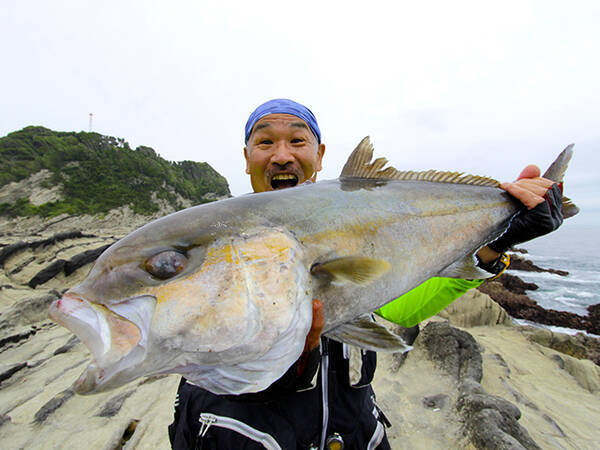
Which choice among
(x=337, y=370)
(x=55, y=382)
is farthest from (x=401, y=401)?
(x=55, y=382)

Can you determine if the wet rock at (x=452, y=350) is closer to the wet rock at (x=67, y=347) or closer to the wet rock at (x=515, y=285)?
the wet rock at (x=67, y=347)

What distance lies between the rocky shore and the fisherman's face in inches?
122

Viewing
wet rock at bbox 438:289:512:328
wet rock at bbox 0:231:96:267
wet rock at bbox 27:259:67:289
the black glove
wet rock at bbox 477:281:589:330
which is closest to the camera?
the black glove

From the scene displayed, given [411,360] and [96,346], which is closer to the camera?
[96,346]

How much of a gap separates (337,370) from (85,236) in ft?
50.0

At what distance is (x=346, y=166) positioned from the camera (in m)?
1.88

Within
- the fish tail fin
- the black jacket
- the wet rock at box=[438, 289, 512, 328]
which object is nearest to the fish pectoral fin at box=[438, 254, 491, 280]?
the black jacket

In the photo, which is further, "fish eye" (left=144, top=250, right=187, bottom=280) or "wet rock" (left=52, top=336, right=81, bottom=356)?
"wet rock" (left=52, top=336, right=81, bottom=356)

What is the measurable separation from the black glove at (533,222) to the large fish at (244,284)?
734 millimetres

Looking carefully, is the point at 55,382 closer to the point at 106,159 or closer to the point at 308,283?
the point at 308,283

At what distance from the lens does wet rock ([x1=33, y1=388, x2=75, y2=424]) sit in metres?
3.56

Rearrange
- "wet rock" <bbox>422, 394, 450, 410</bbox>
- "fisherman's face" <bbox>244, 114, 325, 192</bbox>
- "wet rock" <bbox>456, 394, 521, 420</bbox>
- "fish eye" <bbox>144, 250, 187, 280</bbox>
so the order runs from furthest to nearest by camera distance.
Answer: "wet rock" <bbox>422, 394, 450, 410</bbox> < "wet rock" <bbox>456, 394, 521, 420</bbox> < "fisherman's face" <bbox>244, 114, 325, 192</bbox> < "fish eye" <bbox>144, 250, 187, 280</bbox>

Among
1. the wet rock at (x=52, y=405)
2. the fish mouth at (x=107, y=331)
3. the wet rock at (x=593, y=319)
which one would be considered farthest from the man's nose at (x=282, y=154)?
the wet rock at (x=593, y=319)

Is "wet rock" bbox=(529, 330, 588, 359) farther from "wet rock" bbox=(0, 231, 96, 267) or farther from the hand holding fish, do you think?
"wet rock" bbox=(0, 231, 96, 267)
